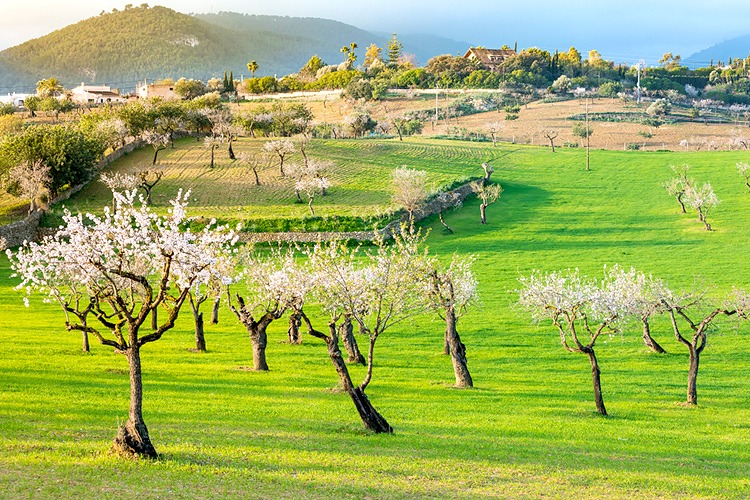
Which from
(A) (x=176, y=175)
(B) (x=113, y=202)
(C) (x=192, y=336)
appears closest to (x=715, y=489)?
(C) (x=192, y=336)

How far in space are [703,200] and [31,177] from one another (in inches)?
2832

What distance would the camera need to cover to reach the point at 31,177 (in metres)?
84.9

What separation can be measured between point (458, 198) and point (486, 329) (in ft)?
132

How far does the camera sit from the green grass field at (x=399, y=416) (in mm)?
21938

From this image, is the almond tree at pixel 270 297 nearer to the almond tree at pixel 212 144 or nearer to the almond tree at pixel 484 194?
the almond tree at pixel 484 194

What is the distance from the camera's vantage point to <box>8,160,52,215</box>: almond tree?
83750 mm

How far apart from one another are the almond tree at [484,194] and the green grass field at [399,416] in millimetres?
17395

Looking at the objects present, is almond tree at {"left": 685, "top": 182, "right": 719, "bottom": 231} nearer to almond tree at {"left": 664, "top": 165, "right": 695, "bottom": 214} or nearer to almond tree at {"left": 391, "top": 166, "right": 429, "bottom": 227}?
almond tree at {"left": 664, "top": 165, "right": 695, "bottom": 214}

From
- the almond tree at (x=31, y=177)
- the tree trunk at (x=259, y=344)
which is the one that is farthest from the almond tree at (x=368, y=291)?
the almond tree at (x=31, y=177)

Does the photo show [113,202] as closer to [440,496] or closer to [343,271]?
[343,271]

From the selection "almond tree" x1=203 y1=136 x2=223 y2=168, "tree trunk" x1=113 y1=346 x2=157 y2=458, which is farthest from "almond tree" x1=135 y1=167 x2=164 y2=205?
"tree trunk" x1=113 y1=346 x2=157 y2=458

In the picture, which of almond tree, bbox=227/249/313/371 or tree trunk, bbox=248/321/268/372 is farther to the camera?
tree trunk, bbox=248/321/268/372

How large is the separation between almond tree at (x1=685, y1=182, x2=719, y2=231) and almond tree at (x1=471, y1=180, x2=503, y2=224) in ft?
67.8

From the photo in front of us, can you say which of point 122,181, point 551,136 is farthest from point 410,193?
point 551,136
